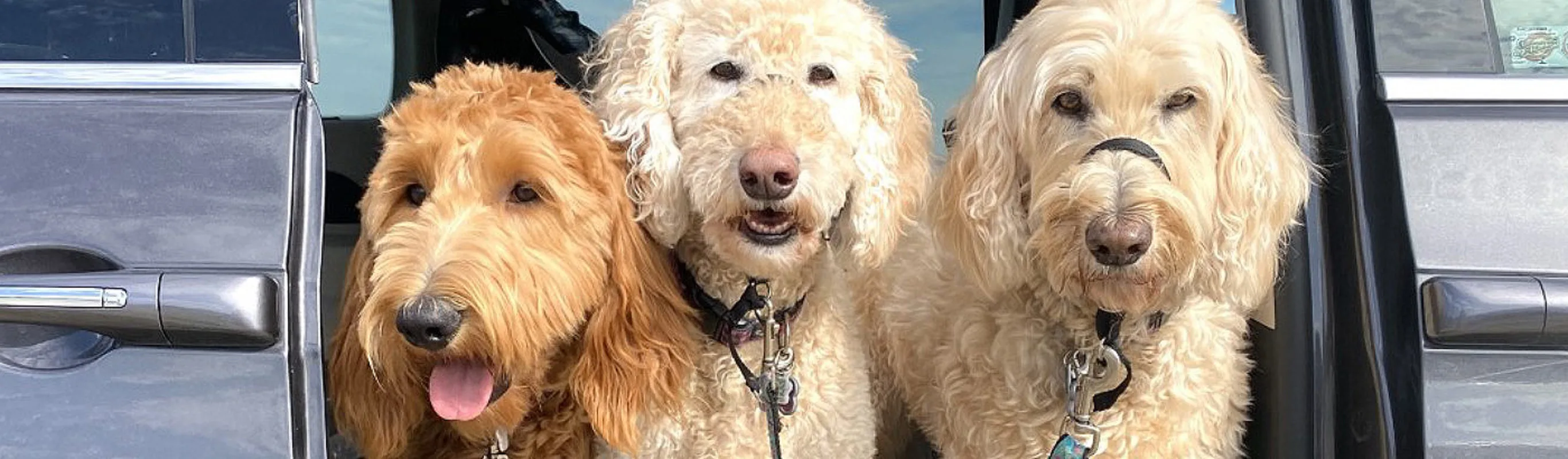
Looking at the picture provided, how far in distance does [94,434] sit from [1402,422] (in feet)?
5.99

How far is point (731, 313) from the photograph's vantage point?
2191 millimetres

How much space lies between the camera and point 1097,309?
213 centimetres

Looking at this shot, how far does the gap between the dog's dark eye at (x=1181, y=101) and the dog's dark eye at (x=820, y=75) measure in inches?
22.7

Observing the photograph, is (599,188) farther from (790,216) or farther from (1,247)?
(1,247)

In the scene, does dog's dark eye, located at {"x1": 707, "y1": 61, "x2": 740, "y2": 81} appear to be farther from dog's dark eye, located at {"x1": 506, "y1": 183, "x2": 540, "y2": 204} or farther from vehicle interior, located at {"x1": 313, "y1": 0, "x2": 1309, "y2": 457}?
vehicle interior, located at {"x1": 313, "y1": 0, "x2": 1309, "y2": 457}

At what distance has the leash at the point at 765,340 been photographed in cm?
214

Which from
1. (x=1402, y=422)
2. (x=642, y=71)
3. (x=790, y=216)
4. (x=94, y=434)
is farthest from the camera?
(x=642, y=71)

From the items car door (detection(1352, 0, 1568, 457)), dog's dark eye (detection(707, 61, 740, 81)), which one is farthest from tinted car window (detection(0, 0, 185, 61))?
car door (detection(1352, 0, 1568, 457))

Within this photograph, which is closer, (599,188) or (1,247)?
(1,247)

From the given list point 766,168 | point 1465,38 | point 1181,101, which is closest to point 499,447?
point 766,168

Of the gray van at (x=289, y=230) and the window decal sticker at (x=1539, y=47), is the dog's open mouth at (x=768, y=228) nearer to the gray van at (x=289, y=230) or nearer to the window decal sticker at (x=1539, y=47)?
the gray van at (x=289, y=230)

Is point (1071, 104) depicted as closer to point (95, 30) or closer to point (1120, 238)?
point (1120, 238)

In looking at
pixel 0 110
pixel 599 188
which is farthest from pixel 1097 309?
pixel 0 110

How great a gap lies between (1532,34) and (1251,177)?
45 cm
